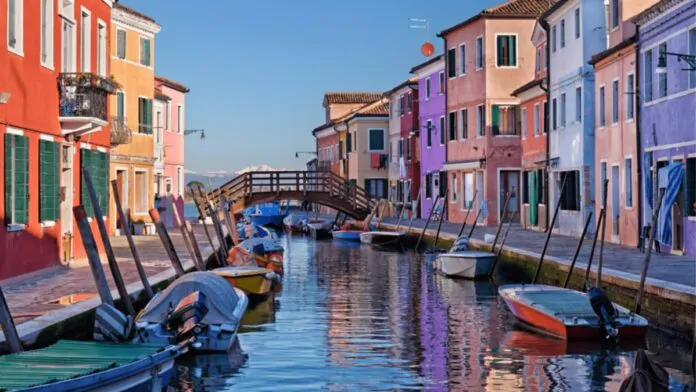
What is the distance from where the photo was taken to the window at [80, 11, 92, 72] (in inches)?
1050

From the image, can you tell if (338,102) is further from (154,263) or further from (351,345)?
(351,345)

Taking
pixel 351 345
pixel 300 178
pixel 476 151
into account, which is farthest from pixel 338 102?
pixel 351 345

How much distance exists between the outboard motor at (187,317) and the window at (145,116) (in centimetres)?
2856

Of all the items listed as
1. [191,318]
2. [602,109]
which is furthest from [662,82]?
[191,318]

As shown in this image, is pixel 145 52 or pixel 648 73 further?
pixel 145 52

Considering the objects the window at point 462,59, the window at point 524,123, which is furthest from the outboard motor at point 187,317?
the window at point 462,59

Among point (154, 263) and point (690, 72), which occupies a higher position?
point (690, 72)

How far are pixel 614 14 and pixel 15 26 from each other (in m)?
19.3

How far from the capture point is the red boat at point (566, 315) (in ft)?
58.5

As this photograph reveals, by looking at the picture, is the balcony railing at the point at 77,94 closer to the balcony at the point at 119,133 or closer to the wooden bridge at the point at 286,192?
the balcony at the point at 119,133

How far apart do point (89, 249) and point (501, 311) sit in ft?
33.0

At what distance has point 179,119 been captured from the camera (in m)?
55.3

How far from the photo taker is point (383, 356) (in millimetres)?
17156

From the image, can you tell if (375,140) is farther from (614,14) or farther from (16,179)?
(16,179)
